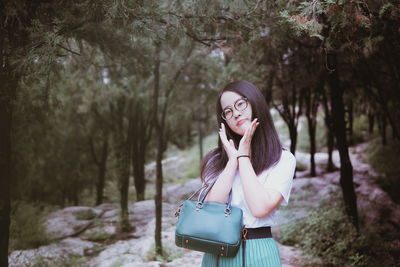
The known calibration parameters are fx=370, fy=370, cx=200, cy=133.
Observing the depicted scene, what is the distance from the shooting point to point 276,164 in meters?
2.04

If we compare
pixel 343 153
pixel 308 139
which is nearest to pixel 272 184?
pixel 343 153

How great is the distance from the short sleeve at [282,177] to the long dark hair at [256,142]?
0.14 feet

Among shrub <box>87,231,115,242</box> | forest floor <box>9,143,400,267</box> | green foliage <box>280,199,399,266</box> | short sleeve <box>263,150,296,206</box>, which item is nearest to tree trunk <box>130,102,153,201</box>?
forest floor <box>9,143,400,267</box>

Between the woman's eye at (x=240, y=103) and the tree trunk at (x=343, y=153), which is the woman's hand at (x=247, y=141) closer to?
the woman's eye at (x=240, y=103)

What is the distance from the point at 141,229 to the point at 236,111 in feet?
30.0

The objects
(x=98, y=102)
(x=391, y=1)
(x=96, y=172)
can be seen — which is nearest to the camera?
(x=391, y=1)

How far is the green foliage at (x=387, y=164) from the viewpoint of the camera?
34.4 ft

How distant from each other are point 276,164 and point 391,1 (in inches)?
107

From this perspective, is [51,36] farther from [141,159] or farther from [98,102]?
[141,159]

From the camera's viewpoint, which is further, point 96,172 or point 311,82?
point 96,172


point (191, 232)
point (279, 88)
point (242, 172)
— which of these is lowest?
point (191, 232)

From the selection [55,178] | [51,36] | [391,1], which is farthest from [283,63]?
[55,178]

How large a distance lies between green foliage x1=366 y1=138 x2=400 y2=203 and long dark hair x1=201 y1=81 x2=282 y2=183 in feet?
29.1

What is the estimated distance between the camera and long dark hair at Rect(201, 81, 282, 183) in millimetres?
2074
